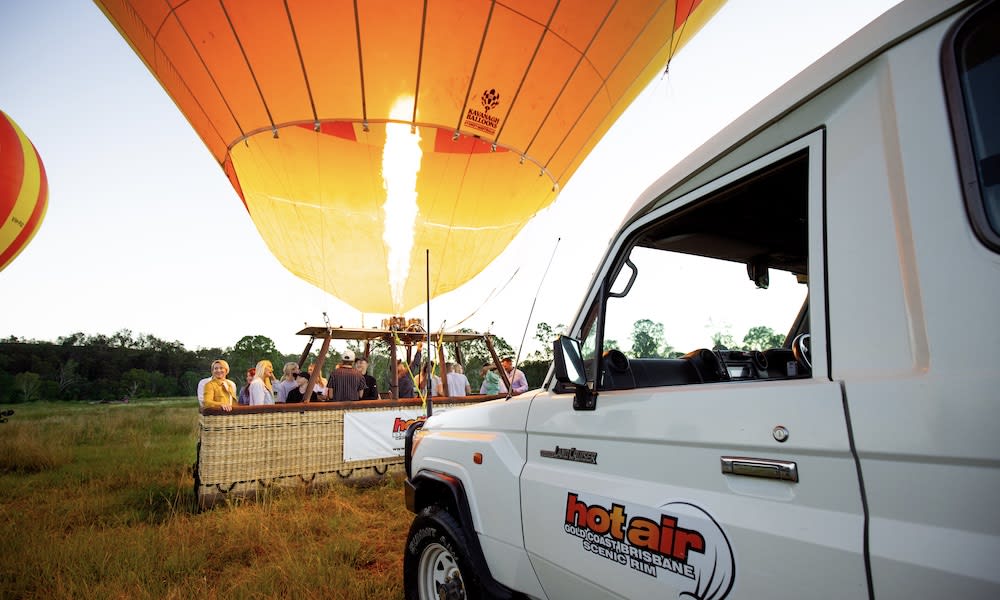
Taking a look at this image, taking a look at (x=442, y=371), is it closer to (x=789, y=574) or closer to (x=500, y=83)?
(x=500, y=83)

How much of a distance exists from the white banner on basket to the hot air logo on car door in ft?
17.8

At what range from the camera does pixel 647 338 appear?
6.61 feet

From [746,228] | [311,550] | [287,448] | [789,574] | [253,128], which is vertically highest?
[253,128]

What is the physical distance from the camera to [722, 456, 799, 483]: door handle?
45.6 inches

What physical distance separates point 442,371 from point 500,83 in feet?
15.1

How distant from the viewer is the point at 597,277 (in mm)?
1966

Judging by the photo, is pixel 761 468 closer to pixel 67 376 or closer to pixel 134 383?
Result: pixel 134 383

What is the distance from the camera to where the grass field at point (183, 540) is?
3.70 metres

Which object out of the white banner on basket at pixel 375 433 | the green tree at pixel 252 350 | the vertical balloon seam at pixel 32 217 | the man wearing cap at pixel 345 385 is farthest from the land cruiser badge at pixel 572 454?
the green tree at pixel 252 350

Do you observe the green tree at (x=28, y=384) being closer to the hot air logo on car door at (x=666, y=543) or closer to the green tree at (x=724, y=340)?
the hot air logo on car door at (x=666, y=543)

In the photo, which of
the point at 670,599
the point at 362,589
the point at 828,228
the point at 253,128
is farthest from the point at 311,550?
the point at 253,128

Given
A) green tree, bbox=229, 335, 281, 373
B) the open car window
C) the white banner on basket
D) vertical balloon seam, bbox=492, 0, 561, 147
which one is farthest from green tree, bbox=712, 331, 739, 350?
green tree, bbox=229, 335, 281, 373

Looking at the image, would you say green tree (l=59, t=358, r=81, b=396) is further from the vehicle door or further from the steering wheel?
the steering wheel

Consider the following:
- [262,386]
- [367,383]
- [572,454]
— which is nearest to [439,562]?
[572,454]
